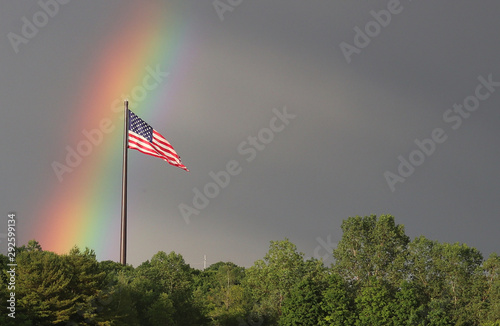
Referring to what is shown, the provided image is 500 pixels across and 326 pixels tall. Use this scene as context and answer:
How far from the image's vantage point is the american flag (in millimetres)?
80312

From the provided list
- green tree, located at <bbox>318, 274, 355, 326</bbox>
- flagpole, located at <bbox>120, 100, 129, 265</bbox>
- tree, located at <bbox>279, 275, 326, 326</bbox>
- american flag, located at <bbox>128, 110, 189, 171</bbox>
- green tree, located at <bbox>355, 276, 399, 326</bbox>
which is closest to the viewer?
american flag, located at <bbox>128, 110, 189, 171</bbox>

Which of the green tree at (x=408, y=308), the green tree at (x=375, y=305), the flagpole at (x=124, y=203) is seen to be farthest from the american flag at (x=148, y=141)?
the green tree at (x=408, y=308)

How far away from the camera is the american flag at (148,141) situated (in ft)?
263

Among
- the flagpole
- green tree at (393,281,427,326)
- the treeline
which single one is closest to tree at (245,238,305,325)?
the treeline

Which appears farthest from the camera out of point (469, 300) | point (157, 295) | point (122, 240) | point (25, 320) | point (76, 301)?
point (469, 300)

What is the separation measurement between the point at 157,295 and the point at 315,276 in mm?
25510

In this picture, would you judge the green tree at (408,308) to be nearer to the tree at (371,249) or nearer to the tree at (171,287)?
the tree at (371,249)

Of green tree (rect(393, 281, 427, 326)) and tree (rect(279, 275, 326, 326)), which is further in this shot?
tree (rect(279, 275, 326, 326))

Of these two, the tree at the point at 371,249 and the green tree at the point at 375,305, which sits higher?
the tree at the point at 371,249

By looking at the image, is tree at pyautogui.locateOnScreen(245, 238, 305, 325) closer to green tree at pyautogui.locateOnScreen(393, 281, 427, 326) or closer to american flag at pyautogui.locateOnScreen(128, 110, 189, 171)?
green tree at pyautogui.locateOnScreen(393, 281, 427, 326)

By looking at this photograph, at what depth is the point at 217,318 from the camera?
98625 mm

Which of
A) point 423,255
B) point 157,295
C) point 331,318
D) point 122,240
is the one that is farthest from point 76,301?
point 423,255

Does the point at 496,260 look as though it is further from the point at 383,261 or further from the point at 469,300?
the point at 383,261

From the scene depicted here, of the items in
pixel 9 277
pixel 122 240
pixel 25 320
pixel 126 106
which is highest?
pixel 126 106
